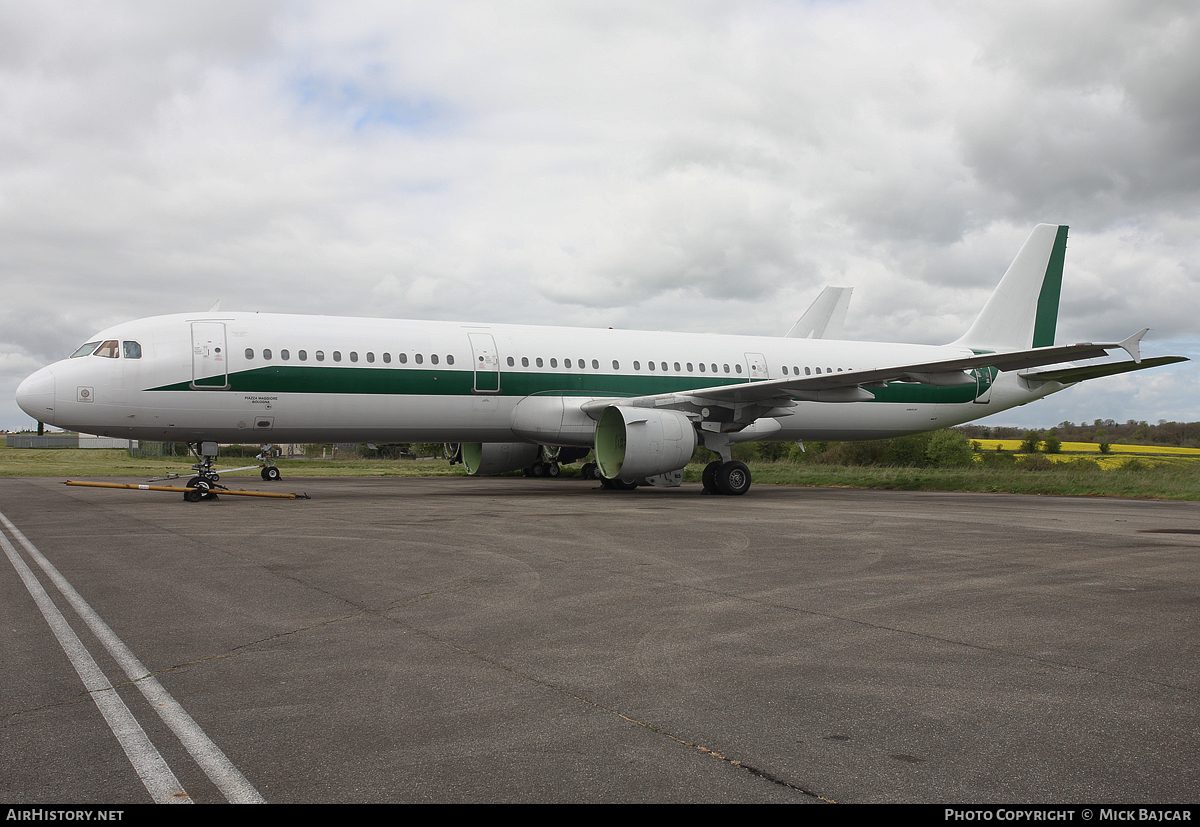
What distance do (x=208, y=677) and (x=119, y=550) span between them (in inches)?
222

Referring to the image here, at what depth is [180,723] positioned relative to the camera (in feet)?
11.4

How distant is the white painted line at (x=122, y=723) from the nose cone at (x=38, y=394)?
36.1 ft

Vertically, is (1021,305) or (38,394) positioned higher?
(1021,305)

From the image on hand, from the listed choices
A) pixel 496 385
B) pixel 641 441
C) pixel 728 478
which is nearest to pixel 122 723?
pixel 641 441

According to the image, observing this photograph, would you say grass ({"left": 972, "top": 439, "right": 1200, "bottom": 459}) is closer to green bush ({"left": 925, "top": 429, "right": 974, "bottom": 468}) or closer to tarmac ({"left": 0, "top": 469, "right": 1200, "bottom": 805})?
green bush ({"left": 925, "top": 429, "right": 974, "bottom": 468})

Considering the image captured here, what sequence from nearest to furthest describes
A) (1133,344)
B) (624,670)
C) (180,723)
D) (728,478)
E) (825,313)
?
1. (180,723)
2. (624,670)
3. (1133,344)
4. (728,478)
5. (825,313)

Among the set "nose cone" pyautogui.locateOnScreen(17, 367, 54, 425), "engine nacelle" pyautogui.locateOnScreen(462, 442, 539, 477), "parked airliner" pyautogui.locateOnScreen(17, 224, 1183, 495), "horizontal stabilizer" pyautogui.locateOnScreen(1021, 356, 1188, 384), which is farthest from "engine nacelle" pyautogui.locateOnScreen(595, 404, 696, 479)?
"nose cone" pyautogui.locateOnScreen(17, 367, 54, 425)

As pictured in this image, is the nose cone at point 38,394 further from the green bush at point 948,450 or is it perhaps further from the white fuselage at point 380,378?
the green bush at point 948,450

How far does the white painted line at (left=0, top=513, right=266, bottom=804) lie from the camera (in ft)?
9.33

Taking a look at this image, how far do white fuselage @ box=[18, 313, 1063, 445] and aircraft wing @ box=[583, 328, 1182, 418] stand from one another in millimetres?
1315

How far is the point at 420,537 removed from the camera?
32.7 ft

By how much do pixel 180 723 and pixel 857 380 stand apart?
15.0 meters

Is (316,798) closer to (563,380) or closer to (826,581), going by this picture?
(826,581)

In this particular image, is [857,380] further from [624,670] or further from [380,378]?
[624,670]
